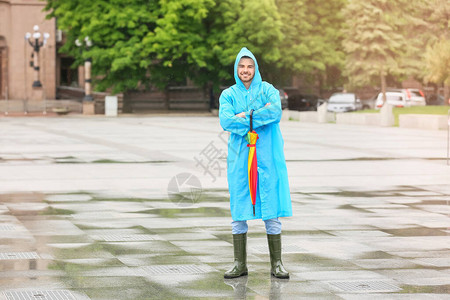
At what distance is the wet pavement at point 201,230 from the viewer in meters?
7.18

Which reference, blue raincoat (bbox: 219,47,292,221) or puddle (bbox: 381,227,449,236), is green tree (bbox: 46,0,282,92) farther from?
blue raincoat (bbox: 219,47,292,221)

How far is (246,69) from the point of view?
24.9 ft

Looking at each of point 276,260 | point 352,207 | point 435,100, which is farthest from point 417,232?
point 435,100

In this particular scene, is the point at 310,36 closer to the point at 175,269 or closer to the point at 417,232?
the point at 417,232

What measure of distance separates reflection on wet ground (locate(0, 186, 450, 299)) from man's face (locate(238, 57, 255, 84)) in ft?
5.56

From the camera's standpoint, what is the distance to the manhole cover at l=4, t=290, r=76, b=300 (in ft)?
21.7

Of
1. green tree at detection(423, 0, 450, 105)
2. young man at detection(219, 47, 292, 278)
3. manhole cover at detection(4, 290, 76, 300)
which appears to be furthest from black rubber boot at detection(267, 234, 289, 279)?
green tree at detection(423, 0, 450, 105)

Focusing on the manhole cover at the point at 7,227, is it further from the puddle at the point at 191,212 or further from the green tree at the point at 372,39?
the green tree at the point at 372,39

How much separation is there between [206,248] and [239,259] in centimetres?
143

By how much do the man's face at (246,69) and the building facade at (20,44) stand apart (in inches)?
2329

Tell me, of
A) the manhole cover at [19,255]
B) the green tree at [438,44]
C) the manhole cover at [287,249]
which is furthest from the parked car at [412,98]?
the manhole cover at [19,255]

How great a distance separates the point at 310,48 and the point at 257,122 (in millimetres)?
51217

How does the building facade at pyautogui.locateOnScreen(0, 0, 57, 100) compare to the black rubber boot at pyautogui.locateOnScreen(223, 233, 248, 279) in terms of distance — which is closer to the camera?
the black rubber boot at pyautogui.locateOnScreen(223, 233, 248, 279)

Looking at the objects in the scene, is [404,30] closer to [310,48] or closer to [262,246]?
[310,48]
